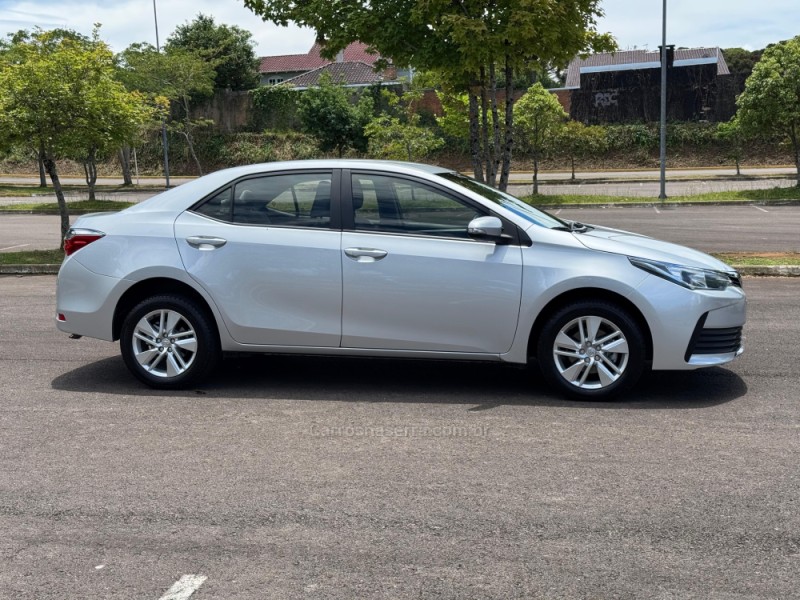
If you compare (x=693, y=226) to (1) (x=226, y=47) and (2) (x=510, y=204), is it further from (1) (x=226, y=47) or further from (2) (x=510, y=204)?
(1) (x=226, y=47)

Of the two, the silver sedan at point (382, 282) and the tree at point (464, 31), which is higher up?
the tree at point (464, 31)

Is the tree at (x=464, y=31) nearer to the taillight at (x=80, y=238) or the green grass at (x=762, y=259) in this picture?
the green grass at (x=762, y=259)

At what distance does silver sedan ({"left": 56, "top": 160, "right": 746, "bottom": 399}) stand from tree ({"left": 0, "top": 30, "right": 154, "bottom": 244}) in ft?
28.9

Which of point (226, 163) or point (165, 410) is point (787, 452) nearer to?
point (165, 410)

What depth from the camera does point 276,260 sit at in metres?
6.45

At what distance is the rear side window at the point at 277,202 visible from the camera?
21.5 feet

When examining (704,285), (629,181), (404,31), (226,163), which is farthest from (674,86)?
(704,285)

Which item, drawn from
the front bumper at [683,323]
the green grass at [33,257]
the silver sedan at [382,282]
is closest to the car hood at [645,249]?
the silver sedan at [382,282]

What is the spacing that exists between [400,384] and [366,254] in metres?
1.14

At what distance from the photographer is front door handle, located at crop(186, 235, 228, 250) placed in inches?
257

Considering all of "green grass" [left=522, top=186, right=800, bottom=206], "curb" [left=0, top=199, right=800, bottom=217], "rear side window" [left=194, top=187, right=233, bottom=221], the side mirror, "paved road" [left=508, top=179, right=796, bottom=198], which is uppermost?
"rear side window" [left=194, top=187, right=233, bottom=221]

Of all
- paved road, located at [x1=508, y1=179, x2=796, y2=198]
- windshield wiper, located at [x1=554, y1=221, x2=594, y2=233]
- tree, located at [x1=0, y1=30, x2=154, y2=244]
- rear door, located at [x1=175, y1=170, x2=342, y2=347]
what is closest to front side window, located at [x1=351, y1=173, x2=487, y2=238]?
rear door, located at [x1=175, y1=170, x2=342, y2=347]

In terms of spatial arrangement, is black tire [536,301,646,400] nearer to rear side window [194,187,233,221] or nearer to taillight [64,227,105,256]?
rear side window [194,187,233,221]

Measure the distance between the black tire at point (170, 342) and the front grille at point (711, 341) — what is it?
11.2 feet
